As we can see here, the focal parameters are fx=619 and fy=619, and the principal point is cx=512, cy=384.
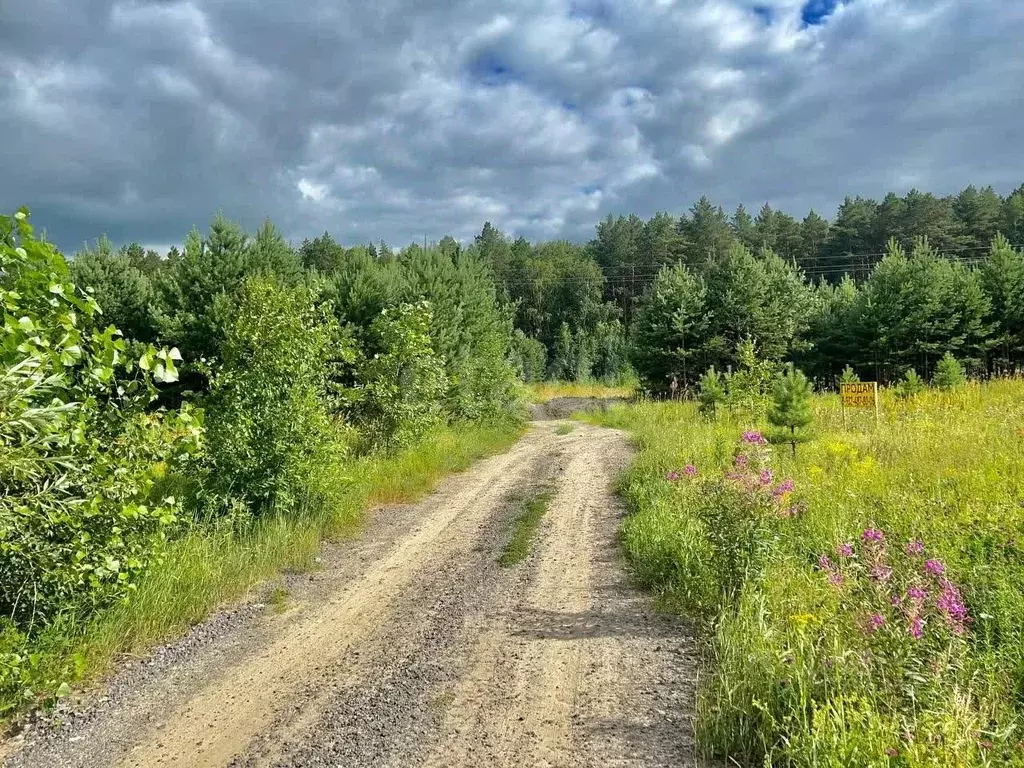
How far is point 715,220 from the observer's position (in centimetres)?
7012

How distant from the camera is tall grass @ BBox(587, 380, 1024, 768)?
2.76m

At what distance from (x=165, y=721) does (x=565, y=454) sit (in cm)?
1167

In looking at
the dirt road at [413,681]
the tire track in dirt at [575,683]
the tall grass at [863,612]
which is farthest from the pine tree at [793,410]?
the tire track in dirt at [575,683]

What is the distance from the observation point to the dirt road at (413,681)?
339 cm

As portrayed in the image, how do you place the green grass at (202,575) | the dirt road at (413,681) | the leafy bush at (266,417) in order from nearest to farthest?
the dirt road at (413,681)
the green grass at (202,575)
the leafy bush at (266,417)

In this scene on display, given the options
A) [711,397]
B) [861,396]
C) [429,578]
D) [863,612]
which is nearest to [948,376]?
[711,397]

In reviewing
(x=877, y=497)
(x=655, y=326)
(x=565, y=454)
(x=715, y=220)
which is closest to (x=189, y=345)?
(x=565, y=454)

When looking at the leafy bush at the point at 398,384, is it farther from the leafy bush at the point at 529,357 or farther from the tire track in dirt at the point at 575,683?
the leafy bush at the point at 529,357

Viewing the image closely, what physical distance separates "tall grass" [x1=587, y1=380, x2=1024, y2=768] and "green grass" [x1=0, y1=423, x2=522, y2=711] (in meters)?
3.81

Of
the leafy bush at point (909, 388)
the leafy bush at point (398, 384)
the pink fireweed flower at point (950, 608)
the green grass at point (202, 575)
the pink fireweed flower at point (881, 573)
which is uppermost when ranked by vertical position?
the leafy bush at point (398, 384)

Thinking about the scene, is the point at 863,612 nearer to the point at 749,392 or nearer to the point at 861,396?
the point at 861,396

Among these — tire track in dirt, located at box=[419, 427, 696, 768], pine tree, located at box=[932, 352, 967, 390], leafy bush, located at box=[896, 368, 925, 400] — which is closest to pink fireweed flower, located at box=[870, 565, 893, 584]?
tire track in dirt, located at box=[419, 427, 696, 768]

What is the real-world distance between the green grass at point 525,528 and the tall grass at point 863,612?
4.12 ft

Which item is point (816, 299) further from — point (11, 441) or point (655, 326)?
point (11, 441)
